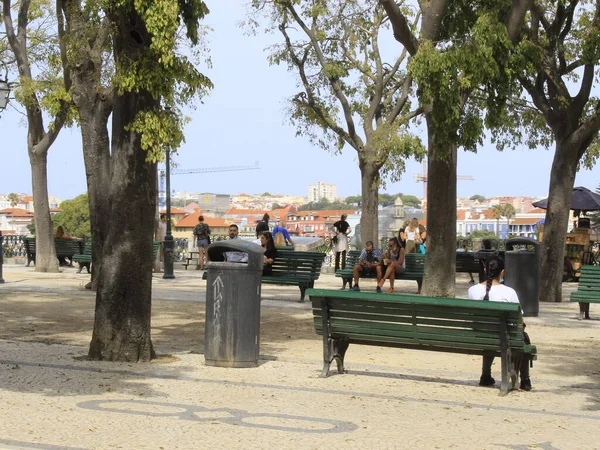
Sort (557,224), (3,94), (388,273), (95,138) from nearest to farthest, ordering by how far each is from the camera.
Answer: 1. (3,94)
2. (95,138)
3. (557,224)
4. (388,273)

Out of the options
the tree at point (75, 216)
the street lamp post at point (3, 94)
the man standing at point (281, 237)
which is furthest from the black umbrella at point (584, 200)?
the tree at point (75, 216)

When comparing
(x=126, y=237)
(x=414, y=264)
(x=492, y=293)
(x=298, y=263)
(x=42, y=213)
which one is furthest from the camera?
(x=42, y=213)

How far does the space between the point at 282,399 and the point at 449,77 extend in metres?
9.43

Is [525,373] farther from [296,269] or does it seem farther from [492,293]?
[296,269]

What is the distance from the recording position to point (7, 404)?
28.0 ft

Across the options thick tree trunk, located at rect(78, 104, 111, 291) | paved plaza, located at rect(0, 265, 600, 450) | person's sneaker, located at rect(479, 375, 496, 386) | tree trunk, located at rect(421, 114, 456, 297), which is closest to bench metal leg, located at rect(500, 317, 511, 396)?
paved plaza, located at rect(0, 265, 600, 450)

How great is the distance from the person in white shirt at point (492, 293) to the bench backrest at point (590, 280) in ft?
24.0

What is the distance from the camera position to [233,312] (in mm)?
11086

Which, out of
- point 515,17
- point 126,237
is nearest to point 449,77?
point 515,17

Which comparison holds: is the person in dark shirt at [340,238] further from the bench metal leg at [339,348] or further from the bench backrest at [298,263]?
the bench metal leg at [339,348]

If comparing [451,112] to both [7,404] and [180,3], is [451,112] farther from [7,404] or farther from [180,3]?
[7,404]

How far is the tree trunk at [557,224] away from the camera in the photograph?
21.0 m

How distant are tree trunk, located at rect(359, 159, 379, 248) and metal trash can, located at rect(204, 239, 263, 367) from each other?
64.9 feet

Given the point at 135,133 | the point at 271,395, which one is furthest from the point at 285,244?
the point at 271,395
